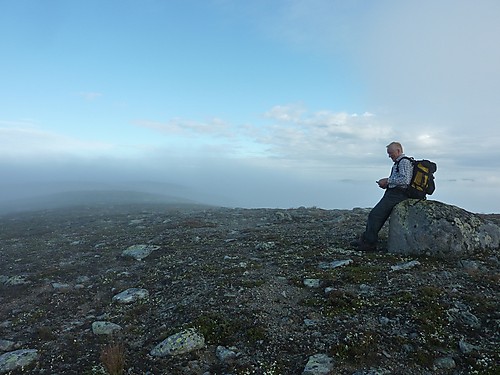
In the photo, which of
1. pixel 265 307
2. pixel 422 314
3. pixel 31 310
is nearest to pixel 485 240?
pixel 422 314

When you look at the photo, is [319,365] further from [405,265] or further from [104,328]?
[405,265]

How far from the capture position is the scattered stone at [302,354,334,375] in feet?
23.8

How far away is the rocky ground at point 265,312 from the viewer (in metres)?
7.79

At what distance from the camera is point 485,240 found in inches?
534

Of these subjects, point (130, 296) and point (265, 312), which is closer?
point (265, 312)

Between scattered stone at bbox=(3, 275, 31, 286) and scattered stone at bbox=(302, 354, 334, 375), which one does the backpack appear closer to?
scattered stone at bbox=(302, 354, 334, 375)

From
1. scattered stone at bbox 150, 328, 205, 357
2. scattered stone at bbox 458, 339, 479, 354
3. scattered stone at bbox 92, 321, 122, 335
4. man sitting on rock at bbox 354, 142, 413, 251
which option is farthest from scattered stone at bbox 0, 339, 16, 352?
man sitting on rock at bbox 354, 142, 413, 251

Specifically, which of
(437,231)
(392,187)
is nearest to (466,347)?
(437,231)

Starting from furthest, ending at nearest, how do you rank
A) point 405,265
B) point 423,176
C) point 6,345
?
point 423,176, point 405,265, point 6,345

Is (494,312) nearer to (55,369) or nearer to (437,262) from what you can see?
(437,262)

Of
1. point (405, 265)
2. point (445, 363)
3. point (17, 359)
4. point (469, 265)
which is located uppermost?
point (469, 265)

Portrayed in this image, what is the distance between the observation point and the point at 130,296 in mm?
12539

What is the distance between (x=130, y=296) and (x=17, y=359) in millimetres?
4158

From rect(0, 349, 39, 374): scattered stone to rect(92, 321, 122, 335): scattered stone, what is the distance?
1.54 meters
